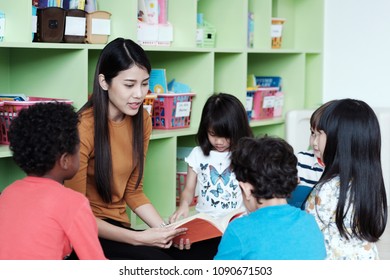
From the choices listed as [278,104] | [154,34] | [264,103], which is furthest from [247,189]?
[278,104]

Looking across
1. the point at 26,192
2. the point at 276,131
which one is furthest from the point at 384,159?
the point at 26,192

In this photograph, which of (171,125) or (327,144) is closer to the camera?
(327,144)

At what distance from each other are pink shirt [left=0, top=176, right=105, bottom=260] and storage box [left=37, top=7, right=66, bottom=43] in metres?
1.06

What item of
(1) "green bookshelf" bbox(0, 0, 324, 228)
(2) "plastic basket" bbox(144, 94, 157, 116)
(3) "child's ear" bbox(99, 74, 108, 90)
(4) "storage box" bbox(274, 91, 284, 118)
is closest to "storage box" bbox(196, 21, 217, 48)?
(1) "green bookshelf" bbox(0, 0, 324, 228)

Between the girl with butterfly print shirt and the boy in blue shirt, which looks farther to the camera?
the girl with butterfly print shirt

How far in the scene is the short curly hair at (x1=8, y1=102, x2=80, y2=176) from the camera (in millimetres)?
1544

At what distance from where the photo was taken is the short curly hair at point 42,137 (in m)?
1.54

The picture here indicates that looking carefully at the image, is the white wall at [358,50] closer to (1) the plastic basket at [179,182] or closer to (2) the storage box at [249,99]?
(2) the storage box at [249,99]

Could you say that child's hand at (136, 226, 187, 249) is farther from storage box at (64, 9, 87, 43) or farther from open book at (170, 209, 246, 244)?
storage box at (64, 9, 87, 43)

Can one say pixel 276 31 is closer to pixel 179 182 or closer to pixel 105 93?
pixel 179 182

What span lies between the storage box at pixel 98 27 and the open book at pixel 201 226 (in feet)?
3.00

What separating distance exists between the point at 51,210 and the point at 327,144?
81cm

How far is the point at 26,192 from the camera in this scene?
153 centimetres

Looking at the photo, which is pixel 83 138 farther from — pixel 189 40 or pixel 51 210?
pixel 189 40
